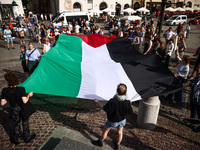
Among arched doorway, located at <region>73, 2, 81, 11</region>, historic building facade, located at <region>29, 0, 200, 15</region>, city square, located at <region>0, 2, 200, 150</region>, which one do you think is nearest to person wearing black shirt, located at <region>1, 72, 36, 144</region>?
city square, located at <region>0, 2, 200, 150</region>

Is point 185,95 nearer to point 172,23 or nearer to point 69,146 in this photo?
point 69,146

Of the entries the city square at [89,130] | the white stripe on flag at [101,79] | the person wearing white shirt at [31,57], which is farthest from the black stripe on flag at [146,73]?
the person wearing white shirt at [31,57]

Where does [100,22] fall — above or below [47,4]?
below

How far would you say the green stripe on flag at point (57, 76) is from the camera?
13.7ft

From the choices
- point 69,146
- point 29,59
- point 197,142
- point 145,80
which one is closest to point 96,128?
point 69,146

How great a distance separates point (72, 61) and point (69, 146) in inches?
115

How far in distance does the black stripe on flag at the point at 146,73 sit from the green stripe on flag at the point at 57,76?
63.2 inches

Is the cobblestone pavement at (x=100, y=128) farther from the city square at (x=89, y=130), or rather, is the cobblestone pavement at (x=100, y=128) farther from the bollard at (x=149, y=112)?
the bollard at (x=149, y=112)

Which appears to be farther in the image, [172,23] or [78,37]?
[172,23]

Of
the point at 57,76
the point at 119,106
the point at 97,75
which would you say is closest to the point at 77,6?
the point at 57,76

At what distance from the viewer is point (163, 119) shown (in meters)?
4.76

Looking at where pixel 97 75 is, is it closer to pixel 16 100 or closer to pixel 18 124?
pixel 16 100

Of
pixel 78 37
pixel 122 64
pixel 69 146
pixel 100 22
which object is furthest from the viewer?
pixel 100 22

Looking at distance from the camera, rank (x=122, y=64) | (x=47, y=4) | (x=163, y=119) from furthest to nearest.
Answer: (x=47, y=4) < (x=122, y=64) < (x=163, y=119)
